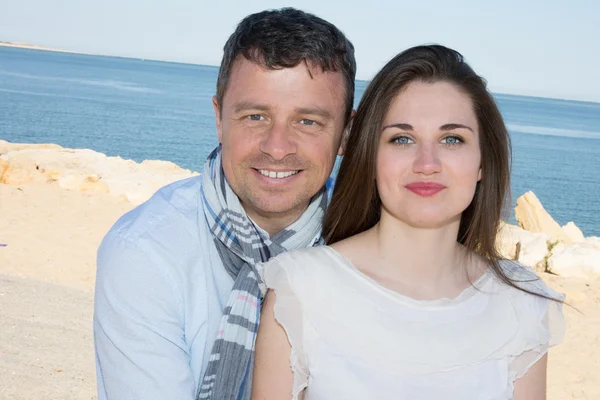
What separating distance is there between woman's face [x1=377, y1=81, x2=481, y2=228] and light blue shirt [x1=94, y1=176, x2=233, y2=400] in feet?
2.30

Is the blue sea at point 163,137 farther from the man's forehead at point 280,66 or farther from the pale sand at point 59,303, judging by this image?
the man's forehead at point 280,66

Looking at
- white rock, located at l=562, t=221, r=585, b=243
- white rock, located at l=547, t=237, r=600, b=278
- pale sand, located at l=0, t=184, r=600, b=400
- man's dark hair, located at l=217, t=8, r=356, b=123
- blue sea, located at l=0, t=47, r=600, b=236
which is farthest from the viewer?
blue sea, located at l=0, t=47, r=600, b=236

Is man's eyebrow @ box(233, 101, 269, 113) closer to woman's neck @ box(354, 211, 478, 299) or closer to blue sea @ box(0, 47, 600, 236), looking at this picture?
woman's neck @ box(354, 211, 478, 299)

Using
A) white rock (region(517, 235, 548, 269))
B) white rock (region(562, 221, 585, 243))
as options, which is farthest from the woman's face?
white rock (region(562, 221, 585, 243))

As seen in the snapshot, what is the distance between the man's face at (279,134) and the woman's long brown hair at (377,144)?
0.11 meters

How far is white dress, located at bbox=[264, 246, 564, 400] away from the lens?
8.24ft

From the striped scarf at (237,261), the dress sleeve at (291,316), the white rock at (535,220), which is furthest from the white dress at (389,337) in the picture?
the white rock at (535,220)

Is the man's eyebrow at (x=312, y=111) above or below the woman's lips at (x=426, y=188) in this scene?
above

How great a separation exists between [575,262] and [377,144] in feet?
26.1

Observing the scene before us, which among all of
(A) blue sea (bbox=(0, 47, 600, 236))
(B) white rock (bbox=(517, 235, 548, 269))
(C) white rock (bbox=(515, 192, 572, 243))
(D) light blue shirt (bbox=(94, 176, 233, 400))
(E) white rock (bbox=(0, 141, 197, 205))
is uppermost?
(D) light blue shirt (bbox=(94, 176, 233, 400))

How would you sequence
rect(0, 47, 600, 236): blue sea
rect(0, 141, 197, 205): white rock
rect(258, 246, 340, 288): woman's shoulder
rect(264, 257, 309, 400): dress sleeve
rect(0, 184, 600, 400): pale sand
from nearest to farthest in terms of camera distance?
rect(264, 257, 309, 400): dress sleeve
rect(258, 246, 340, 288): woman's shoulder
rect(0, 184, 600, 400): pale sand
rect(0, 141, 197, 205): white rock
rect(0, 47, 600, 236): blue sea

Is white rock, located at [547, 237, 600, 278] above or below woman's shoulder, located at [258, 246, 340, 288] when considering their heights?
below

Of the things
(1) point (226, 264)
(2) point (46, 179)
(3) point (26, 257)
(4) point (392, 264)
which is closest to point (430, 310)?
(4) point (392, 264)

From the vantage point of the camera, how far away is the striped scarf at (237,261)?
258 centimetres
